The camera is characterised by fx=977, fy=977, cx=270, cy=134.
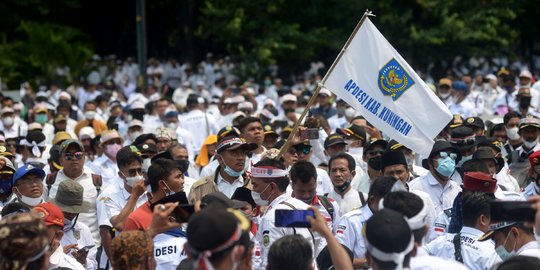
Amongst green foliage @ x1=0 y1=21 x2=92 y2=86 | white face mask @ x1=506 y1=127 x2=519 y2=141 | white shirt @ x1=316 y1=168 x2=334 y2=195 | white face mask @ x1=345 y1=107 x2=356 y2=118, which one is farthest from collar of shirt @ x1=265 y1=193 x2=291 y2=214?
green foliage @ x1=0 y1=21 x2=92 y2=86

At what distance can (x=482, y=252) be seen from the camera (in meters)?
6.50

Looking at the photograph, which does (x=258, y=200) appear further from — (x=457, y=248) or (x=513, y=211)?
(x=513, y=211)

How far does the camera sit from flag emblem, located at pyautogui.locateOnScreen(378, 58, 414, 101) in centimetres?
888

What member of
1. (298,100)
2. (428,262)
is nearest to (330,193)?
(428,262)

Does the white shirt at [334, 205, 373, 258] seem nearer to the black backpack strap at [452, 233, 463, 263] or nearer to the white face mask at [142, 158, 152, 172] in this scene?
the black backpack strap at [452, 233, 463, 263]

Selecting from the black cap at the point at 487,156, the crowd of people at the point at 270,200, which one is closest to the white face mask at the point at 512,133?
the crowd of people at the point at 270,200

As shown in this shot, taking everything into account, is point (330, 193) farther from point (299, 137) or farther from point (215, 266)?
point (215, 266)

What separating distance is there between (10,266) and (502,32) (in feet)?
94.4

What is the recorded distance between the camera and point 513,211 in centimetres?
539

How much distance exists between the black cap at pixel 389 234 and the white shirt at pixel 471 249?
162 centimetres

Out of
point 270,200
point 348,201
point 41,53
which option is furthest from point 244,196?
point 41,53

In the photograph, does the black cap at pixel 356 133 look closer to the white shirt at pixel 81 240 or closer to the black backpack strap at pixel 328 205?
the black backpack strap at pixel 328 205

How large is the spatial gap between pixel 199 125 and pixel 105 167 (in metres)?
5.13

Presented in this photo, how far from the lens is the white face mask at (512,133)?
12.7m
